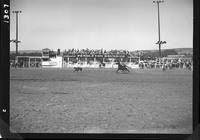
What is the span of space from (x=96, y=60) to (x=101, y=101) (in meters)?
0.33

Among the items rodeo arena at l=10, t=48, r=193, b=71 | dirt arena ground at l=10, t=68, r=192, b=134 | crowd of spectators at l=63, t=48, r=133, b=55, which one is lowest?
dirt arena ground at l=10, t=68, r=192, b=134

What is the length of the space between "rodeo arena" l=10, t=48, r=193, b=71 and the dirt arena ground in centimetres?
6

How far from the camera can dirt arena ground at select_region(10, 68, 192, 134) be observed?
1.95 meters

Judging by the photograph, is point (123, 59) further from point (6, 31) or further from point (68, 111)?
point (6, 31)

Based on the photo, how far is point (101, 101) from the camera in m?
2.03

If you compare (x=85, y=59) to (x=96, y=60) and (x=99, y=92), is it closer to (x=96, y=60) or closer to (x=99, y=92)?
(x=96, y=60)

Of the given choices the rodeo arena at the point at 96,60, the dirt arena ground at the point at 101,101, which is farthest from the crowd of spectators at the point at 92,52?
the dirt arena ground at the point at 101,101

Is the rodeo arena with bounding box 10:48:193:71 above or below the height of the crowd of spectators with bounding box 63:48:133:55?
below

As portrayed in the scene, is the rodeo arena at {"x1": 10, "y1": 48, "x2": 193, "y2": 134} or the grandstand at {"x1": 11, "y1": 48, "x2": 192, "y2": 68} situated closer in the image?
the rodeo arena at {"x1": 10, "y1": 48, "x2": 193, "y2": 134}

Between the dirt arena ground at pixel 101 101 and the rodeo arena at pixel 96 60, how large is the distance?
0.06 m

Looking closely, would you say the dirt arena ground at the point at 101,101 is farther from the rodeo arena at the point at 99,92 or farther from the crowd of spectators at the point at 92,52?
the crowd of spectators at the point at 92,52

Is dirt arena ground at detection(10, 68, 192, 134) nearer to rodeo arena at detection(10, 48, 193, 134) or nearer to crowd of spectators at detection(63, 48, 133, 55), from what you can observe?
rodeo arena at detection(10, 48, 193, 134)

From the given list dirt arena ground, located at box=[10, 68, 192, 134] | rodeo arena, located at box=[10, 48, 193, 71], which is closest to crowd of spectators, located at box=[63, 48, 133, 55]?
rodeo arena, located at box=[10, 48, 193, 71]

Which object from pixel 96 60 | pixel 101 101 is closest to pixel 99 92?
pixel 101 101
